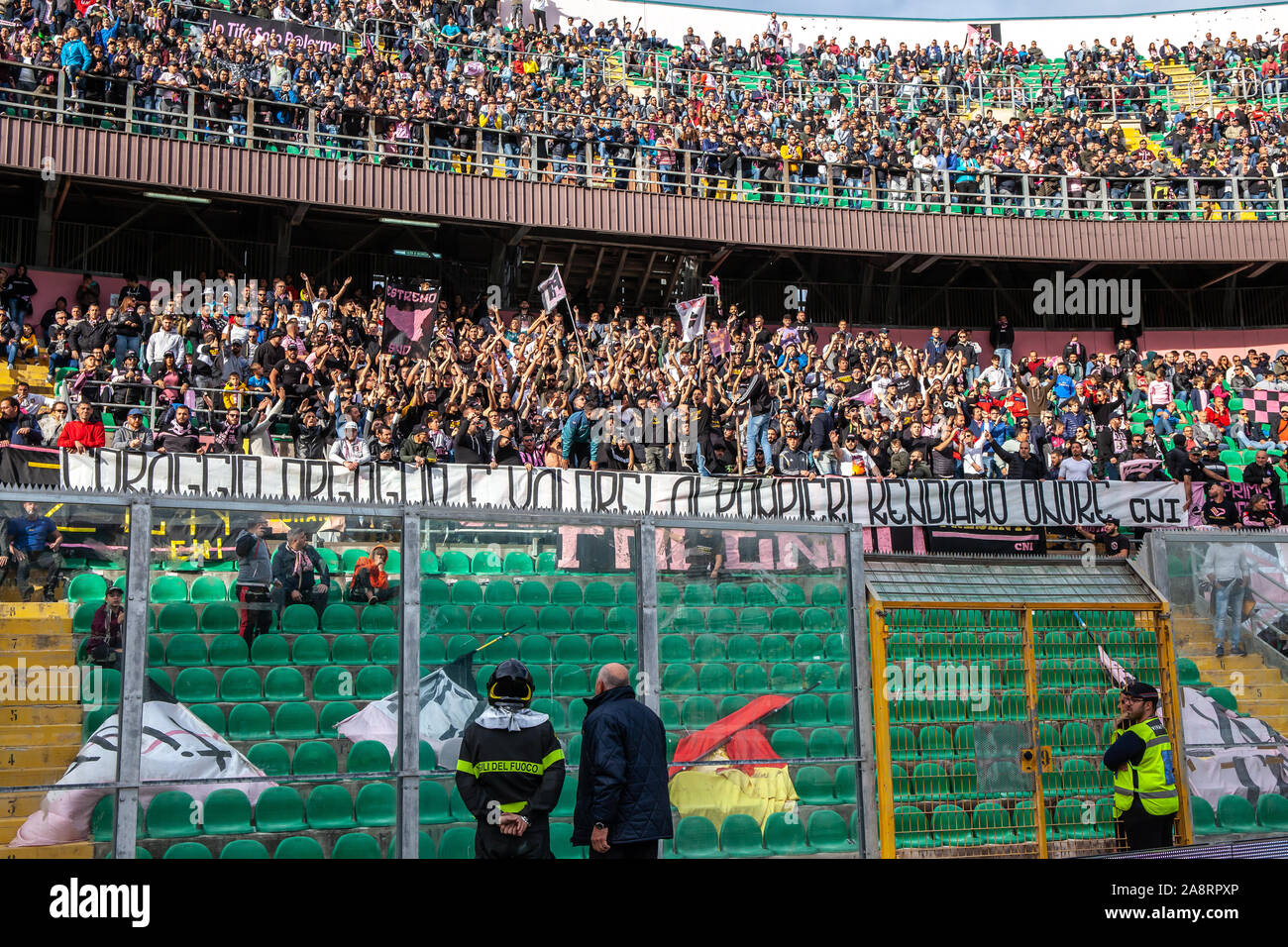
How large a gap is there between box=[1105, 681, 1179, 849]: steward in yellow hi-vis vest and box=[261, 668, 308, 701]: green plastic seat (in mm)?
5061

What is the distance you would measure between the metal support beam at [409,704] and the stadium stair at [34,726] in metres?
1.68

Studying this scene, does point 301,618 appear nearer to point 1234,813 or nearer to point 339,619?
point 339,619

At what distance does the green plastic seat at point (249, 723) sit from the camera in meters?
7.18

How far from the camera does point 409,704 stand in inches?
286

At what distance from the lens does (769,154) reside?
2519 cm

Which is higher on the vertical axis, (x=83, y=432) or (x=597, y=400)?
(x=597, y=400)

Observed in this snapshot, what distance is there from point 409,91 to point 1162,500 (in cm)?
1574

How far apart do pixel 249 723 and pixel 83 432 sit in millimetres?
8542

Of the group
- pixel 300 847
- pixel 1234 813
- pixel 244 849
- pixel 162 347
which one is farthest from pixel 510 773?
pixel 162 347

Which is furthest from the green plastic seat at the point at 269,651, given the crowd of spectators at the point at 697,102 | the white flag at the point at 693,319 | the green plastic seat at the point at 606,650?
the white flag at the point at 693,319

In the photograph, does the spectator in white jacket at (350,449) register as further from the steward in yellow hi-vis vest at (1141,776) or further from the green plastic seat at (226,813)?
the steward in yellow hi-vis vest at (1141,776)

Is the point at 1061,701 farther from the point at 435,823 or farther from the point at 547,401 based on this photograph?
the point at 547,401

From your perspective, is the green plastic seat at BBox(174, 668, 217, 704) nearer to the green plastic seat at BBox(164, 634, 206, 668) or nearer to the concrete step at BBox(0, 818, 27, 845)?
the green plastic seat at BBox(164, 634, 206, 668)
